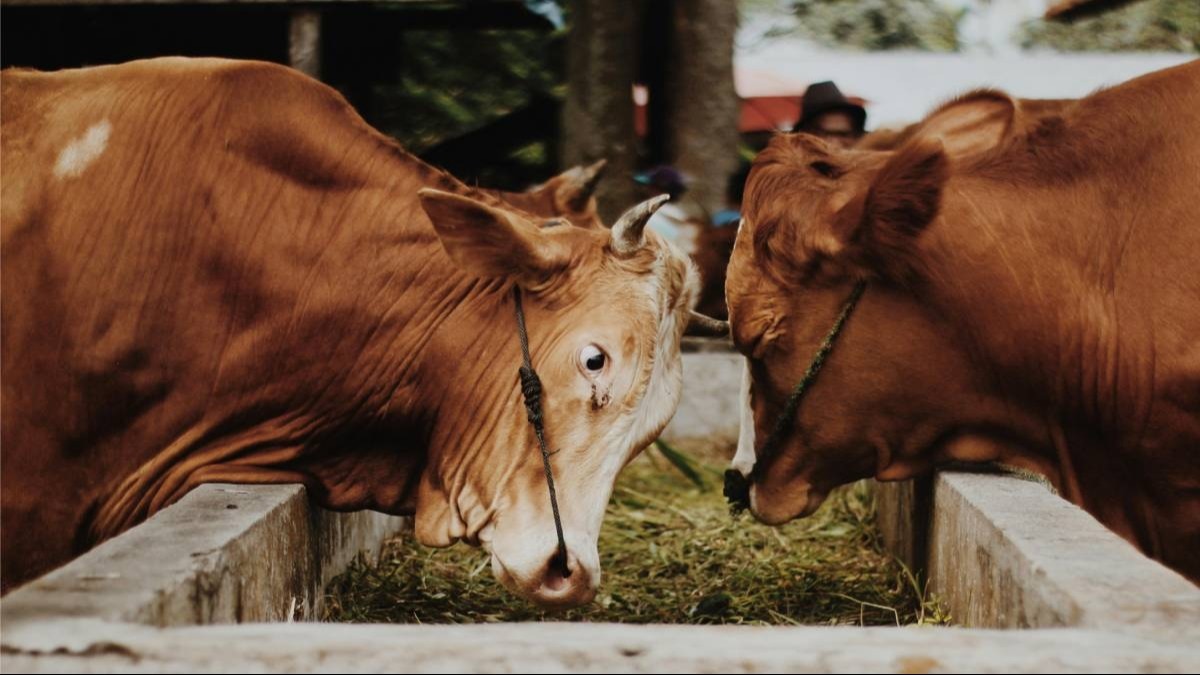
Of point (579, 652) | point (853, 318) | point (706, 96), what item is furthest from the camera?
point (706, 96)

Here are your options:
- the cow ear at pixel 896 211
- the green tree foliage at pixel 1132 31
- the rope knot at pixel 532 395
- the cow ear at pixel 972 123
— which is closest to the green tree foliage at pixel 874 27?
the green tree foliage at pixel 1132 31

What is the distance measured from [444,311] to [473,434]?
14.9 inches

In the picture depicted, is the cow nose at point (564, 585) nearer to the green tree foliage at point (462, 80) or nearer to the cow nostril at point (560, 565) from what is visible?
the cow nostril at point (560, 565)

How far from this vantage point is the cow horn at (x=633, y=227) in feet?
13.2

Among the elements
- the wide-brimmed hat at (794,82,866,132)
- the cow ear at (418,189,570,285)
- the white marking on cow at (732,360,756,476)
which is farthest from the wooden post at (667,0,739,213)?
the cow ear at (418,189,570,285)

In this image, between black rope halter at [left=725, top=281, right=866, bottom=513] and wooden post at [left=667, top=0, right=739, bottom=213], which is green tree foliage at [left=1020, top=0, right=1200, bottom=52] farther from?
black rope halter at [left=725, top=281, right=866, bottom=513]

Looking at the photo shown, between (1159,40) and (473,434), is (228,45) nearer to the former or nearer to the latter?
(473,434)

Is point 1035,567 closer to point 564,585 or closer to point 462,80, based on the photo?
point 564,585

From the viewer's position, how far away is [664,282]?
13.7ft

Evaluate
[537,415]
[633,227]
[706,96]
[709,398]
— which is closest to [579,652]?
[537,415]

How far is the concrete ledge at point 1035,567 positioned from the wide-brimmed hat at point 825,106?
3567mm

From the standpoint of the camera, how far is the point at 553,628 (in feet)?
8.00

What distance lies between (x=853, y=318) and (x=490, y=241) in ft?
3.58

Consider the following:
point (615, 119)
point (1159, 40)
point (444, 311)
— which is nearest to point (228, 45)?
point (615, 119)
